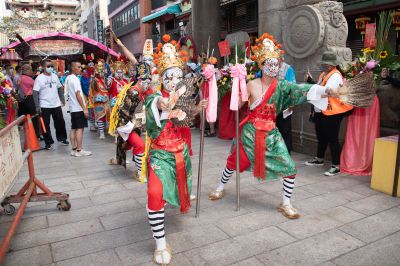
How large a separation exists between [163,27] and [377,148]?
20158 millimetres

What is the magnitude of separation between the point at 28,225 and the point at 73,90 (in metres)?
3.64

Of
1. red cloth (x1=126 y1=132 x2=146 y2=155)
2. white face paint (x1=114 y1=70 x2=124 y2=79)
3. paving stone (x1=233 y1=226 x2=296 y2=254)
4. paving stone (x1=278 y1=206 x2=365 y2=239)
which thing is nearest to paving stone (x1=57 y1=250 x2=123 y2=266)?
paving stone (x1=233 y1=226 x2=296 y2=254)

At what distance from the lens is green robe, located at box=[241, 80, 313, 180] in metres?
3.74

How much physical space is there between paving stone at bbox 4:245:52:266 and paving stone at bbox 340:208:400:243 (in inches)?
111

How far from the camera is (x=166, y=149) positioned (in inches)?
122

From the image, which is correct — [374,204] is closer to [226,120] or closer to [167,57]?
[167,57]

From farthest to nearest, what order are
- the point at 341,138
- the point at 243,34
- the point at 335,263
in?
1. the point at 243,34
2. the point at 341,138
3. the point at 335,263

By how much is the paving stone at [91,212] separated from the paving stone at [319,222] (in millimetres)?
1836

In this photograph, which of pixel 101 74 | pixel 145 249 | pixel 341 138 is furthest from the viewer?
pixel 101 74

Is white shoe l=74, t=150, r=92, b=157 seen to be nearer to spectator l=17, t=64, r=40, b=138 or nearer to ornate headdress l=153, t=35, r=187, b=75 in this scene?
spectator l=17, t=64, r=40, b=138

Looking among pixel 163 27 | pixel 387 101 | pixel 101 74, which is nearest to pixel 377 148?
pixel 387 101

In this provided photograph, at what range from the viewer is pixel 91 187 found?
16.5 feet

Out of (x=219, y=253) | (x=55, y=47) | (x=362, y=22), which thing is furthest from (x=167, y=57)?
(x=55, y=47)

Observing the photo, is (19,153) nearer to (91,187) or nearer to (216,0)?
(91,187)
